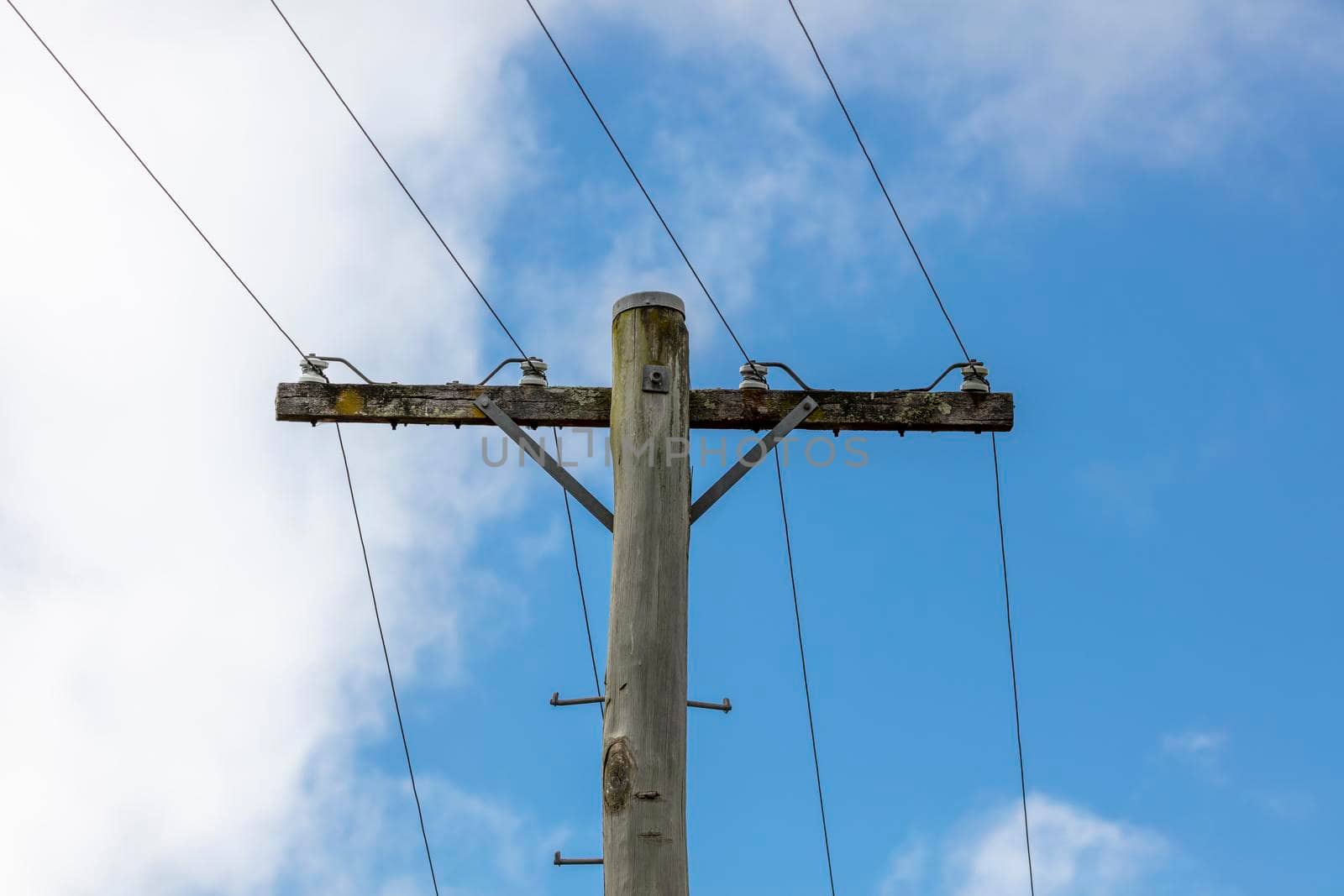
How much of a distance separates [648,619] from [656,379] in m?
0.85

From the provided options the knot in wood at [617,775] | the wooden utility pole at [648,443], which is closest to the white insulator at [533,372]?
the wooden utility pole at [648,443]

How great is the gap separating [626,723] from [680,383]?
47.2 inches

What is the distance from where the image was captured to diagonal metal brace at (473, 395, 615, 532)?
5082 mm

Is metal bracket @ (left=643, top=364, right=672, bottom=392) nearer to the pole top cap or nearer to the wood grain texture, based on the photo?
the wood grain texture

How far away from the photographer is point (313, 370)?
560 cm

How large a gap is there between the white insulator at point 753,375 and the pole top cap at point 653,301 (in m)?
0.49

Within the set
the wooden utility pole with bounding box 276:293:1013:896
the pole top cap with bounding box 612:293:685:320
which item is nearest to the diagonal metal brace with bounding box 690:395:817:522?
the wooden utility pole with bounding box 276:293:1013:896

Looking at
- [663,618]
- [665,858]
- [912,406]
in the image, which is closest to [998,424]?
[912,406]

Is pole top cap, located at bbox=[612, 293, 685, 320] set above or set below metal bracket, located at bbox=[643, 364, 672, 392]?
above

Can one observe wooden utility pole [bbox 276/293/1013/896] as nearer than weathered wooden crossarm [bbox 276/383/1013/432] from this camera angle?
Yes

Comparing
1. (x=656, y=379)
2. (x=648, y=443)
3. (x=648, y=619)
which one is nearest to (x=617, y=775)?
(x=648, y=619)

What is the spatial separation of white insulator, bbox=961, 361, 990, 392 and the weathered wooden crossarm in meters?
0.02

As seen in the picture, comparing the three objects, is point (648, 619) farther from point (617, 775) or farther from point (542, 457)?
point (542, 457)

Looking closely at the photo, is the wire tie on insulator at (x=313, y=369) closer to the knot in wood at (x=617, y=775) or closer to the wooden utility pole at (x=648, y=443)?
the wooden utility pole at (x=648, y=443)
